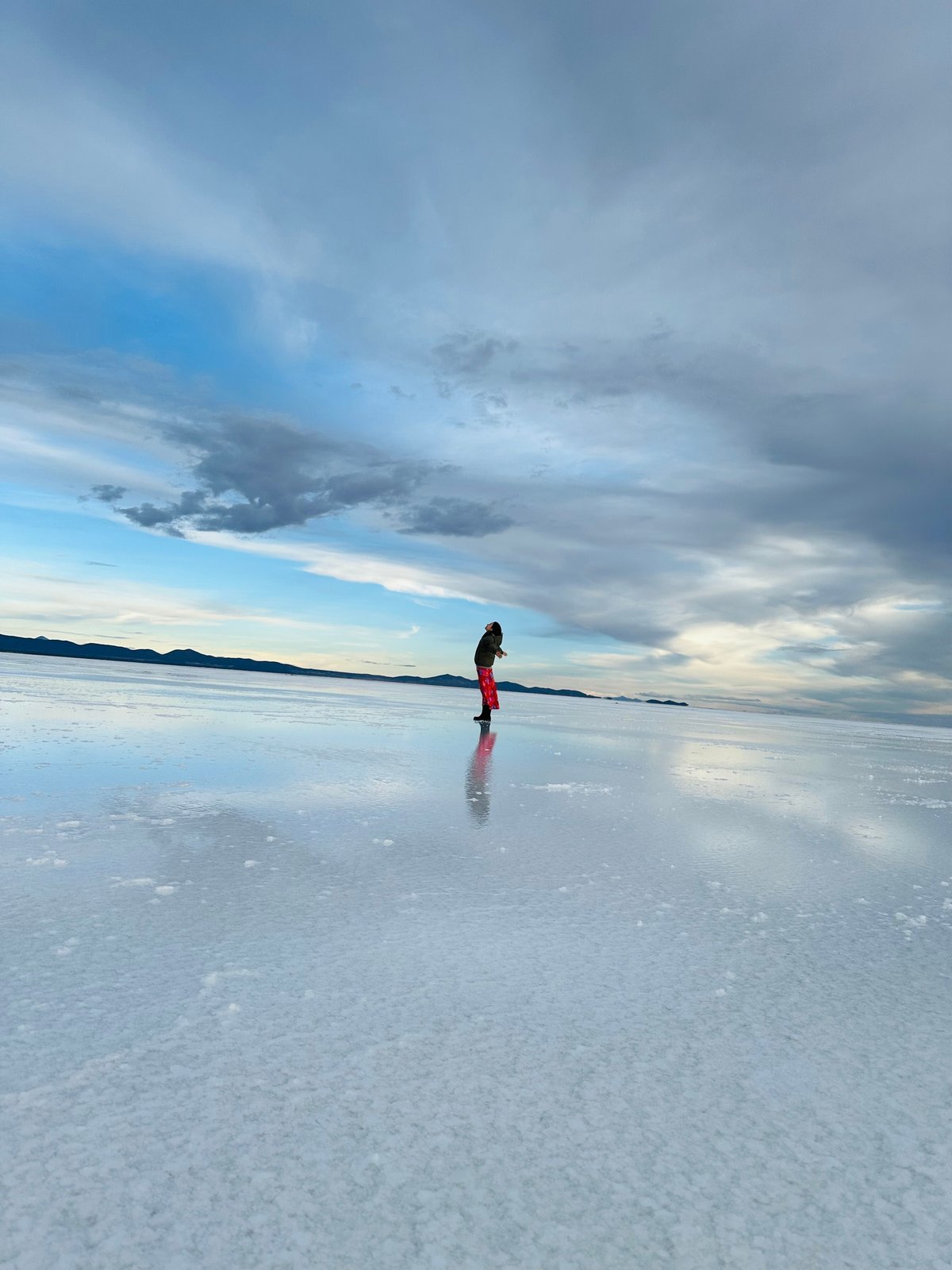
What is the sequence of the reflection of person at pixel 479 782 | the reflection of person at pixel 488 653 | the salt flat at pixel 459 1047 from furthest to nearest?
the reflection of person at pixel 488 653 → the reflection of person at pixel 479 782 → the salt flat at pixel 459 1047

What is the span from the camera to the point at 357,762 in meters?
8.43

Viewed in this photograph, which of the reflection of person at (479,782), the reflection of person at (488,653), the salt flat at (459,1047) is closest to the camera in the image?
the salt flat at (459,1047)

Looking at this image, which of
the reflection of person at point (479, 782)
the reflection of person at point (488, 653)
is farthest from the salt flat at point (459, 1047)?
the reflection of person at point (488, 653)

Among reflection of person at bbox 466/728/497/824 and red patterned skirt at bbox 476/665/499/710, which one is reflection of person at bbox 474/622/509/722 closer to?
red patterned skirt at bbox 476/665/499/710

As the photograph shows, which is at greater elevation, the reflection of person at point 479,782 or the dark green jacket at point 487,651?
the dark green jacket at point 487,651

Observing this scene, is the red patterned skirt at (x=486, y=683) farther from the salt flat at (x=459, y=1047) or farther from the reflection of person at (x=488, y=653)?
the salt flat at (x=459, y=1047)

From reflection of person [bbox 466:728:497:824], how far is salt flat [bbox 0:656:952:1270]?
600 millimetres

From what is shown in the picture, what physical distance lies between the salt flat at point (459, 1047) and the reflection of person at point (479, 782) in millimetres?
600

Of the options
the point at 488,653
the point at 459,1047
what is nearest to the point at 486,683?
the point at 488,653

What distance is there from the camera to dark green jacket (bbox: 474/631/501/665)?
16.9 meters

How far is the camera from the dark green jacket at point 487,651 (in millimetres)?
16906

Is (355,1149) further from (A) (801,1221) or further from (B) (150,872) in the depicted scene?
(B) (150,872)

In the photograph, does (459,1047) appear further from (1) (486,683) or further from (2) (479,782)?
(1) (486,683)

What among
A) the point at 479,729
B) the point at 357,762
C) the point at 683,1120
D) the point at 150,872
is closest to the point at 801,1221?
the point at 683,1120
